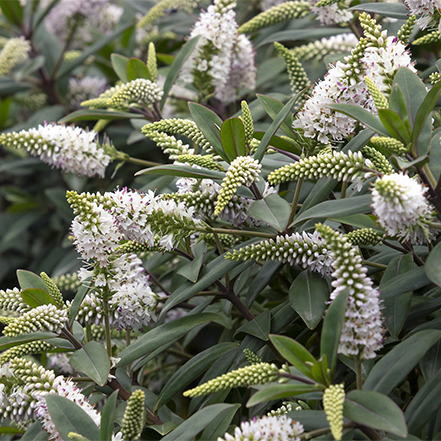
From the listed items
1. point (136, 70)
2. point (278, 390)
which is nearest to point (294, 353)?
point (278, 390)

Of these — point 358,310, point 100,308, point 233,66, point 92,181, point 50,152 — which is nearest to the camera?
point 358,310

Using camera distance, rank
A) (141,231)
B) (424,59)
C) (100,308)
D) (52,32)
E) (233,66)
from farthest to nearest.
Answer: (52,32)
(424,59)
(233,66)
(100,308)
(141,231)

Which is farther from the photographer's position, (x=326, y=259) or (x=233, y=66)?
(x=233, y=66)

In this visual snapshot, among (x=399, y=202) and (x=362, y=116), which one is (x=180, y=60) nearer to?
(x=362, y=116)

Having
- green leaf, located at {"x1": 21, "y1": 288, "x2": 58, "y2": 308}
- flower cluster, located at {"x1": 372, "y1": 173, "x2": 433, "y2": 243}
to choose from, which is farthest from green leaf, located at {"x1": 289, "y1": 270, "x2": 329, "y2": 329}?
green leaf, located at {"x1": 21, "y1": 288, "x2": 58, "y2": 308}

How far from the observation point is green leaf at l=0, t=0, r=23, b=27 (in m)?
2.43

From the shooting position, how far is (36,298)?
1.09 metres

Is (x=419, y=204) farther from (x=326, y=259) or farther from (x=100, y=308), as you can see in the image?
(x=100, y=308)

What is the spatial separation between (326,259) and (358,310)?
0.28 metres

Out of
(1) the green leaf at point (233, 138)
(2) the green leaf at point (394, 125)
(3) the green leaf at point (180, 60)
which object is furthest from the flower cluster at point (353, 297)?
(3) the green leaf at point (180, 60)

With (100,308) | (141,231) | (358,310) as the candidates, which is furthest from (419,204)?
(100,308)

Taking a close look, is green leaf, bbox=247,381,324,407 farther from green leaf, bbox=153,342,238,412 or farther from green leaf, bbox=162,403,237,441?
green leaf, bbox=153,342,238,412

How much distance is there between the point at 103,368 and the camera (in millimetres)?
992

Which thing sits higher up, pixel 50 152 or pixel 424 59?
pixel 424 59
